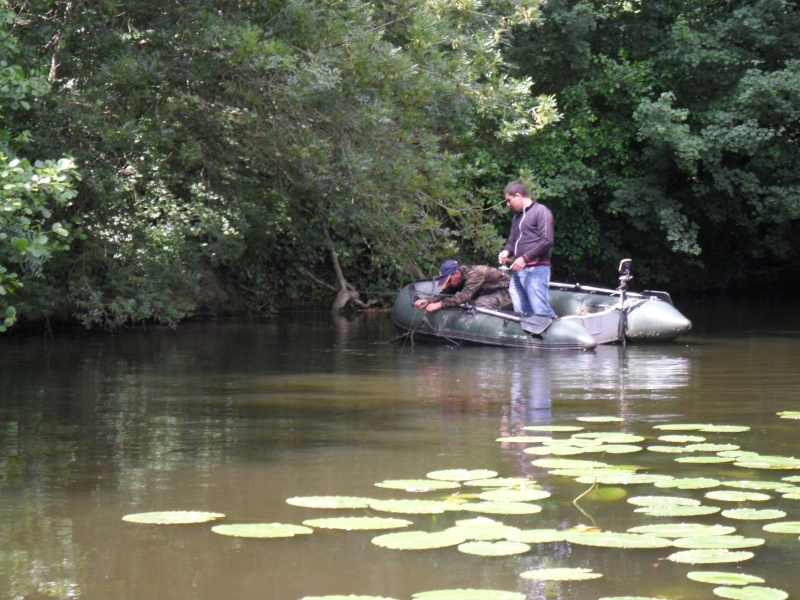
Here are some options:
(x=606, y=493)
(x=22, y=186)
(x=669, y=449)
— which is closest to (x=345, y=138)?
(x=22, y=186)

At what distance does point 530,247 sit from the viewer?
39.6 feet

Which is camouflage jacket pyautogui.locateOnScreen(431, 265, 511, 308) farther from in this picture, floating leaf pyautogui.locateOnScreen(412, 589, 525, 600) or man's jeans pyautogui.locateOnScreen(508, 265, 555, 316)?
floating leaf pyautogui.locateOnScreen(412, 589, 525, 600)

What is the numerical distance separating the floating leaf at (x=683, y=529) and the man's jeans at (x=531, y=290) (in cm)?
781

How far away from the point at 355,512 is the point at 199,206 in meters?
10.8

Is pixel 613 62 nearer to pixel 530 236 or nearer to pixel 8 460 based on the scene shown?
pixel 530 236

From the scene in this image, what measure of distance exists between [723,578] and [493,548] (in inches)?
30.6

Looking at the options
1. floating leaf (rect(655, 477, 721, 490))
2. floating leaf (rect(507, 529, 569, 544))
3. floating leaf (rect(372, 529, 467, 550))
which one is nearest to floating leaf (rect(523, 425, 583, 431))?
floating leaf (rect(655, 477, 721, 490))

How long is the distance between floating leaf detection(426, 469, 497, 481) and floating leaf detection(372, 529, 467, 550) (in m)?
0.97

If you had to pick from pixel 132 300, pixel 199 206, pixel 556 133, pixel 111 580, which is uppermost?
pixel 556 133

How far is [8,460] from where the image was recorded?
597 cm

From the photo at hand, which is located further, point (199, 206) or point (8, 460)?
point (199, 206)

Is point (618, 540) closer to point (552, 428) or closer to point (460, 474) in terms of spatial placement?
point (460, 474)

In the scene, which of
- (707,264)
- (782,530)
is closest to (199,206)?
(782,530)

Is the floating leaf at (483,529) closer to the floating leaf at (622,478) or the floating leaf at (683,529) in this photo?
the floating leaf at (683,529)
